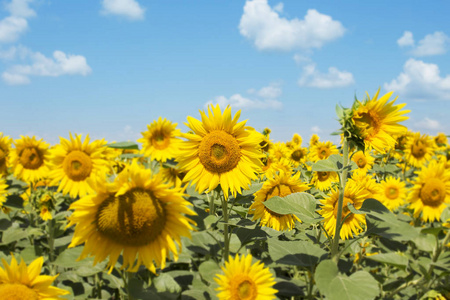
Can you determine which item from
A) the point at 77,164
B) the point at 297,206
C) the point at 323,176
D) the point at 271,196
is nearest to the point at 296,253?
the point at 297,206

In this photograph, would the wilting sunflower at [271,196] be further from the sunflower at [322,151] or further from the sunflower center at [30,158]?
the sunflower at [322,151]

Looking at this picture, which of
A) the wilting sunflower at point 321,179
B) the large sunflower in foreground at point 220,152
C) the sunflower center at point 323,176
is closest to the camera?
the large sunflower in foreground at point 220,152

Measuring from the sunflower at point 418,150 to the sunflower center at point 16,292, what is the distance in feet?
33.1

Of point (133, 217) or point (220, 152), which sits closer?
point (133, 217)

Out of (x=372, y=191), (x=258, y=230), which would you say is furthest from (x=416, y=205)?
(x=258, y=230)

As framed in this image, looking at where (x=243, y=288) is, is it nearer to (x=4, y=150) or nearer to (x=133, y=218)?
(x=133, y=218)

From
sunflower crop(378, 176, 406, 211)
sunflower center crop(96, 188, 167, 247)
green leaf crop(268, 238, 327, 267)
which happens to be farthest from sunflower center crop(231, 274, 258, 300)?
sunflower crop(378, 176, 406, 211)

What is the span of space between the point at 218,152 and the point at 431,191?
12.9ft

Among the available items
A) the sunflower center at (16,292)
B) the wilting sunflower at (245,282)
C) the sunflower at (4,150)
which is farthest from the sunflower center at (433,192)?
the sunflower at (4,150)

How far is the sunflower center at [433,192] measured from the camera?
5.07m

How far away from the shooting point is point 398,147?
9.23 metres

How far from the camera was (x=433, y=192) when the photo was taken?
17.0 ft

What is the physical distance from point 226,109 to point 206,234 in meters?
1.19

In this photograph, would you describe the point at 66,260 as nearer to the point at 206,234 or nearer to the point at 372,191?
the point at 206,234
